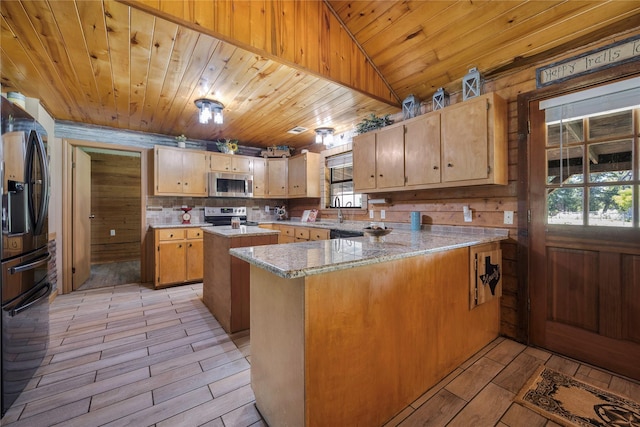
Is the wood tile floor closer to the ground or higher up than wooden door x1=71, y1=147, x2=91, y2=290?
closer to the ground

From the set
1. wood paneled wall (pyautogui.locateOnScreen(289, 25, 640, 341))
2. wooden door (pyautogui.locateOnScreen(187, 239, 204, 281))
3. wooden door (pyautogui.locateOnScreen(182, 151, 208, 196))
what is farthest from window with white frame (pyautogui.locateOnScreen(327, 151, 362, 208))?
wooden door (pyautogui.locateOnScreen(187, 239, 204, 281))

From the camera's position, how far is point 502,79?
7.96 feet

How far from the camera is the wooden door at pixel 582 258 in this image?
187 cm

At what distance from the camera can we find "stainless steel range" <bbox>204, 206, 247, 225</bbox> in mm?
4848

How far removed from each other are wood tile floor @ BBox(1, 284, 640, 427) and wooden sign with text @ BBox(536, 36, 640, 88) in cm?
219

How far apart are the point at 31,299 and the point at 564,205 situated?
3.96 metres

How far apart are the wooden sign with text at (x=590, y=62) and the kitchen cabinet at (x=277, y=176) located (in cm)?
389

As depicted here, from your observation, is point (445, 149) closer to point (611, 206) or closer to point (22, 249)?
point (611, 206)

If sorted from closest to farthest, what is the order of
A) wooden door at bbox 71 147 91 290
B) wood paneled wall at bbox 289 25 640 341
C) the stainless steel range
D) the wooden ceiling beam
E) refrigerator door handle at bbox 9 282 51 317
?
refrigerator door handle at bbox 9 282 51 317
the wooden ceiling beam
wood paneled wall at bbox 289 25 640 341
wooden door at bbox 71 147 91 290
the stainless steel range

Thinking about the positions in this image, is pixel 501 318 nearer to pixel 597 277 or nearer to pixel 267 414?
pixel 597 277

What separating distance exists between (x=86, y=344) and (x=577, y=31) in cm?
461

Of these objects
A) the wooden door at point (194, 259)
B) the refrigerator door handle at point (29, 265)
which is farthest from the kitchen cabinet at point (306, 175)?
the refrigerator door handle at point (29, 265)

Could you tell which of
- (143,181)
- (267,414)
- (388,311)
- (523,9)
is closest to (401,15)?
(523,9)

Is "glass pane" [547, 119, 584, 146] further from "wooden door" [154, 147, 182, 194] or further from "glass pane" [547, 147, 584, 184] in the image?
"wooden door" [154, 147, 182, 194]
